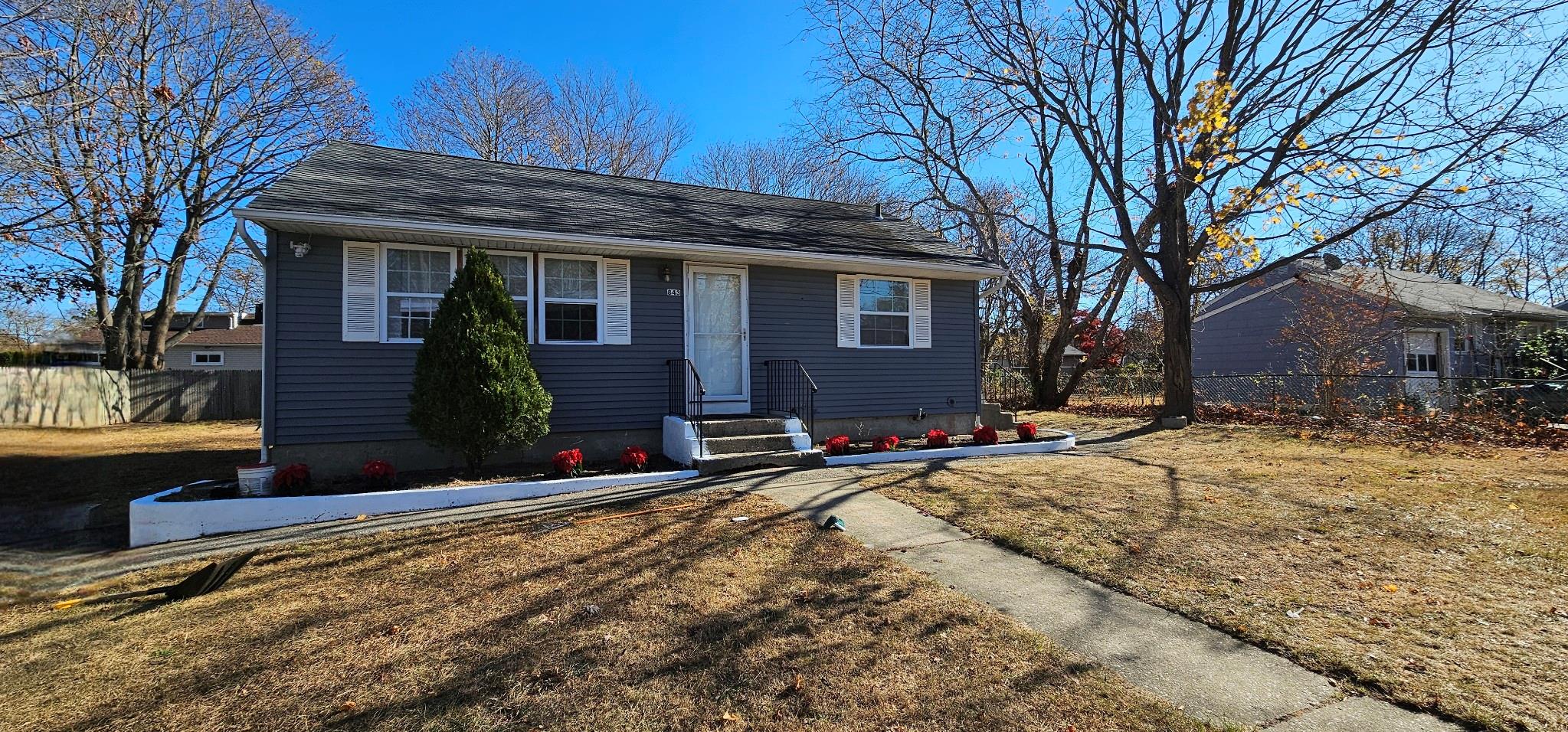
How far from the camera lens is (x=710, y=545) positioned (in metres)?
4.59

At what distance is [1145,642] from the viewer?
310cm

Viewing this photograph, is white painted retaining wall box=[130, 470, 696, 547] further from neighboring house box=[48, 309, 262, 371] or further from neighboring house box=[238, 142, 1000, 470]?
neighboring house box=[48, 309, 262, 371]

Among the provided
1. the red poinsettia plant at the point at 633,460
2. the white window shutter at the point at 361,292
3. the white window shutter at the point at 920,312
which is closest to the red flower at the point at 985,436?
the white window shutter at the point at 920,312

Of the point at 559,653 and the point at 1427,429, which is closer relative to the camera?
the point at 559,653

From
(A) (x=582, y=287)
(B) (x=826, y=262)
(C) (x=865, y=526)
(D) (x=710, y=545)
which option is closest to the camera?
(D) (x=710, y=545)

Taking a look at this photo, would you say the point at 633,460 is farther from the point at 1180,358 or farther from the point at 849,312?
the point at 1180,358

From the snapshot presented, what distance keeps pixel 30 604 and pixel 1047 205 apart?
66.0 feet

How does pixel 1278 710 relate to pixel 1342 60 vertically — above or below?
below

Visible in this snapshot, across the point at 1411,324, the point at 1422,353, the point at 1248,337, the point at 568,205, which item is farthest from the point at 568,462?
the point at 1422,353

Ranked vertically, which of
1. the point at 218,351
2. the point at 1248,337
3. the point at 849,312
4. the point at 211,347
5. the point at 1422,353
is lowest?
the point at 1422,353

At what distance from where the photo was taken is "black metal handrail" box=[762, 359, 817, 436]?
9438 millimetres

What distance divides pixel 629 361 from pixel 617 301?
81cm

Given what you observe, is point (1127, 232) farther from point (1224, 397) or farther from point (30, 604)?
point (30, 604)

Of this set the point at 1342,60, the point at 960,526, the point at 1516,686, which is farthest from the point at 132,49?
the point at 1342,60
